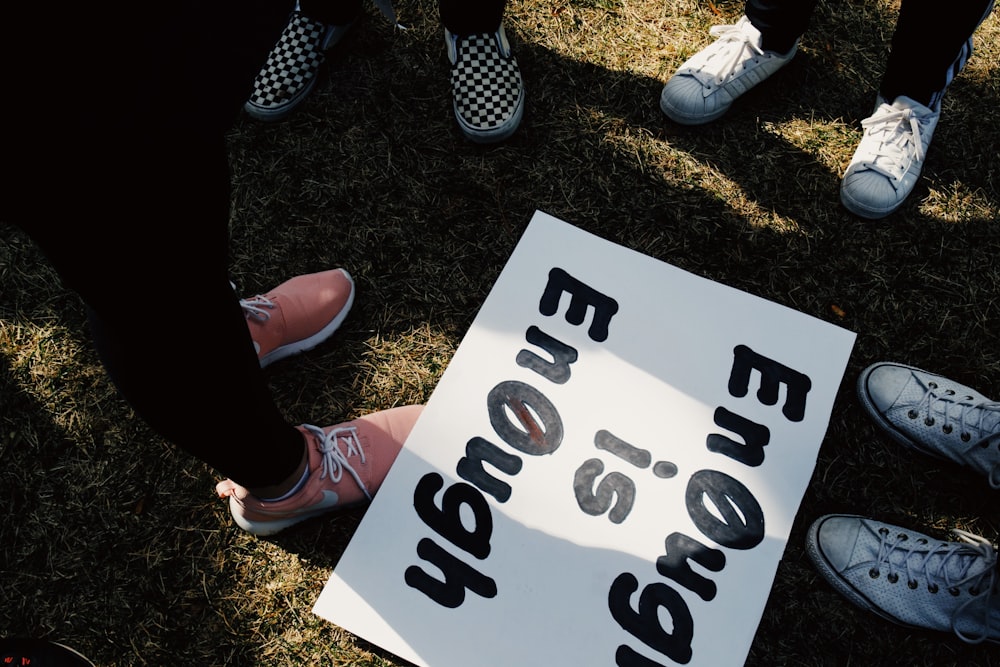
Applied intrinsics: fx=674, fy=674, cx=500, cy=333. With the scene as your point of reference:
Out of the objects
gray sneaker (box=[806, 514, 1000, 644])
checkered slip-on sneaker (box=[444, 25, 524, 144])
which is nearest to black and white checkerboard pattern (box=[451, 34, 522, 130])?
checkered slip-on sneaker (box=[444, 25, 524, 144])

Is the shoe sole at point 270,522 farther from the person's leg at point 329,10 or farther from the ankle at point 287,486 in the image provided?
the person's leg at point 329,10

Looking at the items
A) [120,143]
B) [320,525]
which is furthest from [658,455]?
[120,143]

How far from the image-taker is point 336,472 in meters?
1.13

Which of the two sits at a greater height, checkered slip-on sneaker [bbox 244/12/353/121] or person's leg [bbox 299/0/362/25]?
person's leg [bbox 299/0/362/25]

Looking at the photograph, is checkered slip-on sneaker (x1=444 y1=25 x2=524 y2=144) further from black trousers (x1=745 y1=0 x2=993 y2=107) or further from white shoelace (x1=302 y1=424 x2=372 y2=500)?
white shoelace (x1=302 y1=424 x2=372 y2=500)

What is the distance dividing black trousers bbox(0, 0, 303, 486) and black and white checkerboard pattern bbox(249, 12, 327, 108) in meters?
0.96

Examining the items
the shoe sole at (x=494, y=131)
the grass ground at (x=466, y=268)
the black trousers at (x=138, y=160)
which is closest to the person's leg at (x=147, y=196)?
the black trousers at (x=138, y=160)

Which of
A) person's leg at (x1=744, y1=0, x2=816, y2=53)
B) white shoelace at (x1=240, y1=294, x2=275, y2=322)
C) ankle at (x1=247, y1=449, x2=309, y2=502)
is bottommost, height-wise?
ankle at (x1=247, y1=449, x2=309, y2=502)

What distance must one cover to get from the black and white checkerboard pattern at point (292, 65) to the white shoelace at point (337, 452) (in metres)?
0.76

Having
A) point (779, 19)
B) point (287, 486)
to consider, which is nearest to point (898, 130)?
point (779, 19)

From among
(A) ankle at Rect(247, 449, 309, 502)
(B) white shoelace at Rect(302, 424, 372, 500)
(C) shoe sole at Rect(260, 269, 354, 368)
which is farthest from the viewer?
(C) shoe sole at Rect(260, 269, 354, 368)

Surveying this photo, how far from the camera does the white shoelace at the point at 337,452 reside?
1.12 metres

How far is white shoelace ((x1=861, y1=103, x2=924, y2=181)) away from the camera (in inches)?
53.6

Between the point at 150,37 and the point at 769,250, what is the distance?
3.90ft
